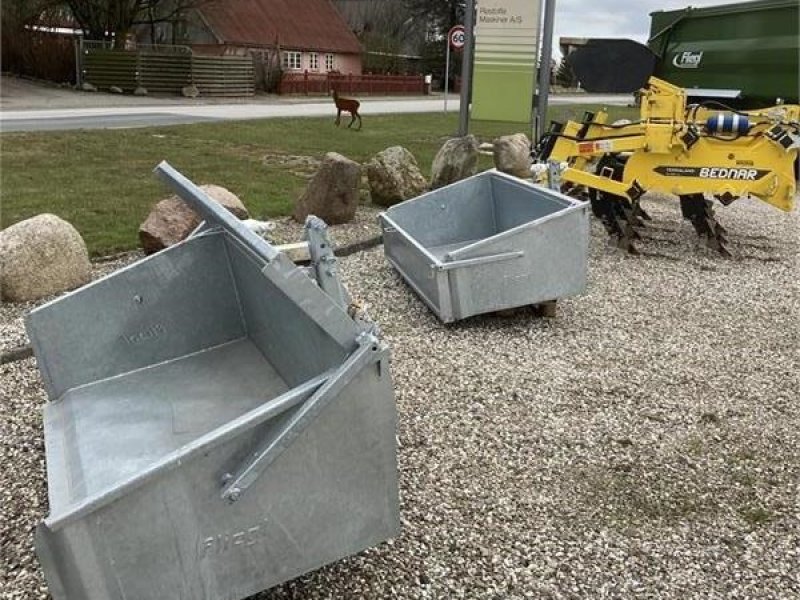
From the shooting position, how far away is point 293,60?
3703cm

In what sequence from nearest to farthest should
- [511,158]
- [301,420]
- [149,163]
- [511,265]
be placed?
[301,420]
[511,265]
[511,158]
[149,163]

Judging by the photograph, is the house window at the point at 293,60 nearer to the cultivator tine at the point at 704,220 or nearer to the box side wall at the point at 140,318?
the cultivator tine at the point at 704,220

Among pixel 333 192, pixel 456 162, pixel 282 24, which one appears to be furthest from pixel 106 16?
pixel 333 192

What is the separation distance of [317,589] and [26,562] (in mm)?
983

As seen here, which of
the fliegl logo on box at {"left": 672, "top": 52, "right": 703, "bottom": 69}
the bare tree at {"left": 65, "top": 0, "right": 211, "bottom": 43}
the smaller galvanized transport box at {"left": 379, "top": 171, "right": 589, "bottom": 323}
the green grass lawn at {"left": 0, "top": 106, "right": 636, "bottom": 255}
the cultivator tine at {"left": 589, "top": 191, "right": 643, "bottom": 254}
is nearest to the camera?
the smaller galvanized transport box at {"left": 379, "top": 171, "right": 589, "bottom": 323}

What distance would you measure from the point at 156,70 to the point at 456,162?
2111 cm

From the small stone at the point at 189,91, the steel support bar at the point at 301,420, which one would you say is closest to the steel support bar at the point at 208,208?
the steel support bar at the point at 301,420

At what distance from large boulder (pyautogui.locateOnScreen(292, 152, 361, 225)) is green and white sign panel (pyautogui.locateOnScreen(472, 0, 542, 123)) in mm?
5312

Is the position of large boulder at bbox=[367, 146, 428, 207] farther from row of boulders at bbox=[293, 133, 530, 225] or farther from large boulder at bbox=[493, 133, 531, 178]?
large boulder at bbox=[493, 133, 531, 178]

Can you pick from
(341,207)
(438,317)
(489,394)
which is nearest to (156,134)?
(341,207)

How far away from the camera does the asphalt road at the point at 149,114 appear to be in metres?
15.7

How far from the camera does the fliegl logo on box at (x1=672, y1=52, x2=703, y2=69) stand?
13.7 meters

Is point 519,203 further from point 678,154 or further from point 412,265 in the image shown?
point 678,154

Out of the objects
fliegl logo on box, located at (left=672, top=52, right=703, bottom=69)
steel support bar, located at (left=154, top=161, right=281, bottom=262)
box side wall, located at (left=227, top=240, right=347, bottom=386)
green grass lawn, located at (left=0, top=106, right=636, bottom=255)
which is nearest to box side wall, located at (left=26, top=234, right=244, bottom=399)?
box side wall, located at (left=227, top=240, right=347, bottom=386)
